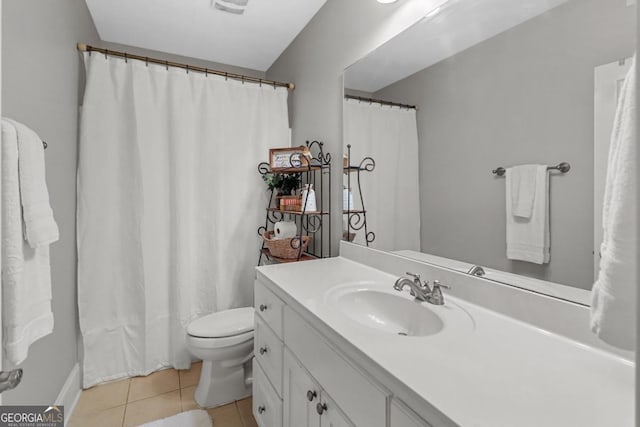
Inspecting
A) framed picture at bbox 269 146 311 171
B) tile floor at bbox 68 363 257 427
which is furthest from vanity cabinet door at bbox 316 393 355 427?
framed picture at bbox 269 146 311 171

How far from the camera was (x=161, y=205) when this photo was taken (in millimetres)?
2057

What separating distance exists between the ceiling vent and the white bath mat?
2.42 m

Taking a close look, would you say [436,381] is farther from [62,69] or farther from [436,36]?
[62,69]

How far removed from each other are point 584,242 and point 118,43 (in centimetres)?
312

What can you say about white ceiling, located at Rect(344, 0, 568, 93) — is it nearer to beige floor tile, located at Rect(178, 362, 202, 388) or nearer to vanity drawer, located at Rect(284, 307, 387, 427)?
vanity drawer, located at Rect(284, 307, 387, 427)

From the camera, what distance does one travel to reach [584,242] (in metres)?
0.85

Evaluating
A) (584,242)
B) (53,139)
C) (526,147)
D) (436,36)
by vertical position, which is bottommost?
(584,242)

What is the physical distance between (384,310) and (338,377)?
1.40 feet

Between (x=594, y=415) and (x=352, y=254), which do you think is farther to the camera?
(x=352, y=254)

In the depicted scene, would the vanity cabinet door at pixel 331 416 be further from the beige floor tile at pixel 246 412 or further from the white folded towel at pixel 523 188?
the beige floor tile at pixel 246 412

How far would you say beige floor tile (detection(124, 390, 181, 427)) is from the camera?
1660 mm

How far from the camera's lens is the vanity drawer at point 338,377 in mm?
706

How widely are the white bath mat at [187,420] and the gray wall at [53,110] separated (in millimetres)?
526

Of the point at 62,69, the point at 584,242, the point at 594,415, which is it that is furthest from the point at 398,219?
the point at 62,69
